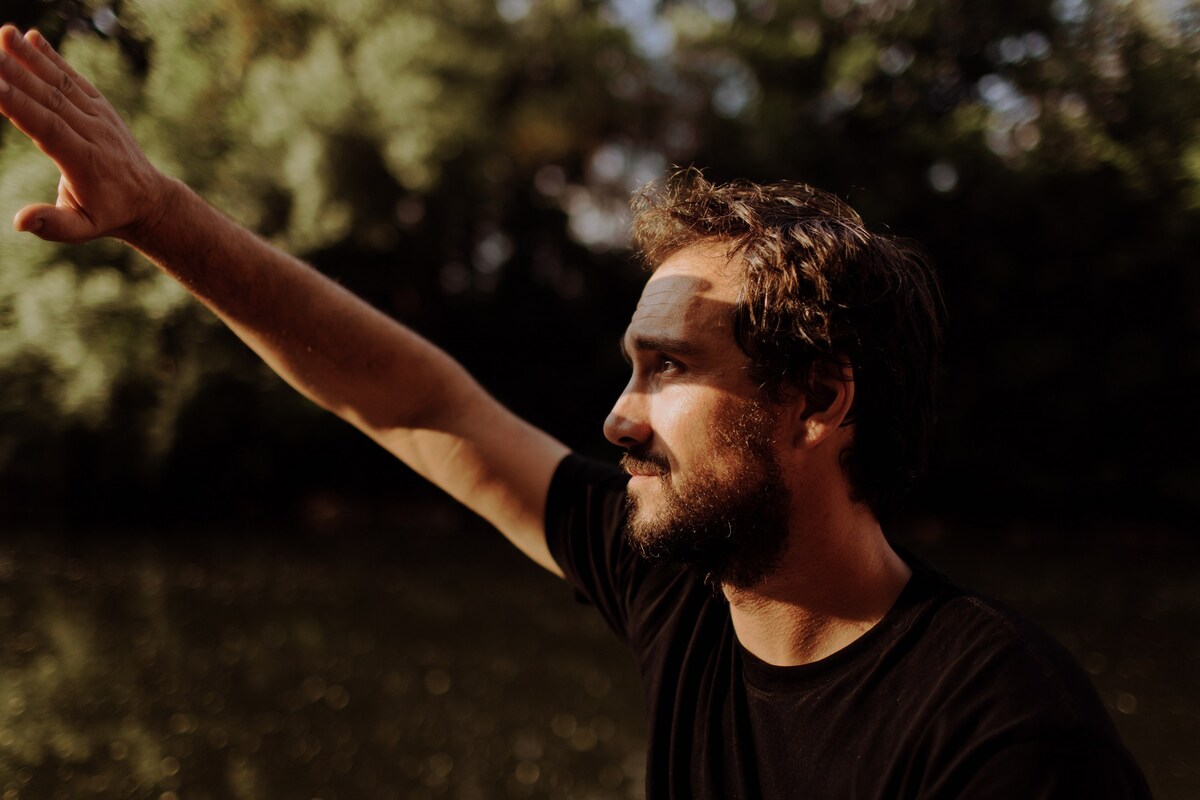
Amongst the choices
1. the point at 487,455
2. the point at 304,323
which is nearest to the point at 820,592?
the point at 487,455

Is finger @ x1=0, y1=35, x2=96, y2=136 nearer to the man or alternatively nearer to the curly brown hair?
the man

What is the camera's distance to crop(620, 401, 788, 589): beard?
168 centimetres

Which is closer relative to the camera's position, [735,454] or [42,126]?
[42,126]

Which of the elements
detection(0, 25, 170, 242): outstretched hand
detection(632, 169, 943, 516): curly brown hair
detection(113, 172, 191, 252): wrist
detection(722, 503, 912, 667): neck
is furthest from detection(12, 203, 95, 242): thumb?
detection(722, 503, 912, 667): neck

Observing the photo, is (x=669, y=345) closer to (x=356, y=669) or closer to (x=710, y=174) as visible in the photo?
(x=356, y=669)

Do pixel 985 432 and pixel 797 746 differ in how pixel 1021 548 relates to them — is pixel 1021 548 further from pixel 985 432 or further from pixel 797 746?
pixel 797 746

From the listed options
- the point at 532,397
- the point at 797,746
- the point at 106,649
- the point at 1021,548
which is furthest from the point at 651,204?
the point at 532,397

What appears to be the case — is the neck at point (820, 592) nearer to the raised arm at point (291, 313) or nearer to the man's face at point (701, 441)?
the man's face at point (701, 441)

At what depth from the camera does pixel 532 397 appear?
11883 mm

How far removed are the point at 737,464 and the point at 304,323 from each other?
0.92 metres

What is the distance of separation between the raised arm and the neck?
1.95 ft

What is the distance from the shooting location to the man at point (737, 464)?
1404 millimetres

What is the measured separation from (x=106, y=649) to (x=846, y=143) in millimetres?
9136

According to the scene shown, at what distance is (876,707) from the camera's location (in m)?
1.45
